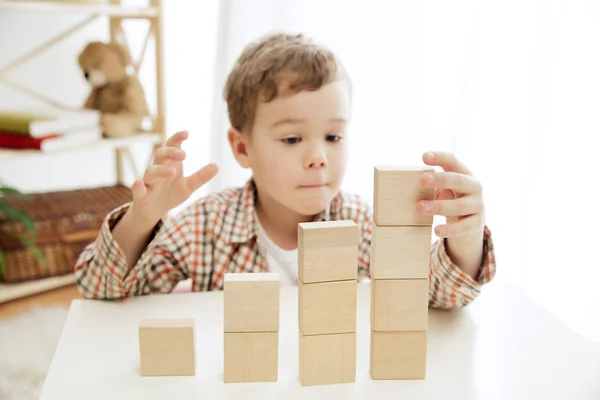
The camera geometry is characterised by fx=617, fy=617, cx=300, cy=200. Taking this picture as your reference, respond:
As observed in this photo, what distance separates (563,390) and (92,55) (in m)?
1.72

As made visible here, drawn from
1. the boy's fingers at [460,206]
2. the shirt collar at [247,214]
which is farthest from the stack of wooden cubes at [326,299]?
the shirt collar at [247,214]

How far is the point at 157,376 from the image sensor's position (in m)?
0.65

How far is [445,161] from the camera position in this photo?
715 mm

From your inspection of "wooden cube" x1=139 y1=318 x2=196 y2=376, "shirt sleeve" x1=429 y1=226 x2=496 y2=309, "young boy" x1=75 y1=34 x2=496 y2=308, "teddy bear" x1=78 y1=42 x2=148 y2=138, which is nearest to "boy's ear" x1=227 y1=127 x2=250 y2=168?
"young boy" x1=75 y1=34 x2=496 y2=308

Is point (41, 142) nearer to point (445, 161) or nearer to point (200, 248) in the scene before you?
point (200, 248)

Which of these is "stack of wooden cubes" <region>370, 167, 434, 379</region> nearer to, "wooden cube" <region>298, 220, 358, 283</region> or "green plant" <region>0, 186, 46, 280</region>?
"wooden cube" <region>298, 220, 358, 283</region>

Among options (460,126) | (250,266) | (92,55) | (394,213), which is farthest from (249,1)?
(394,213)

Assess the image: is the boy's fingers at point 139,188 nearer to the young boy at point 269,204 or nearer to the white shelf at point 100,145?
the young boy at point 269,204

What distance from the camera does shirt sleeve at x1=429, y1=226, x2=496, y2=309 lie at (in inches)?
32.2

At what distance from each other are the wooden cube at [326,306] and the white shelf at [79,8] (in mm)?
1433

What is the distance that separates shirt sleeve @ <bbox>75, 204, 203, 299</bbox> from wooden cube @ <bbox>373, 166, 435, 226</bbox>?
0.44 m

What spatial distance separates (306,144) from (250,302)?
0.42 metres

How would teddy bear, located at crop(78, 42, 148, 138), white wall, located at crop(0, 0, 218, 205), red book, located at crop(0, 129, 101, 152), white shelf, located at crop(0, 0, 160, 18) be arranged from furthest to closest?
white wall, located at crop(0, 0, 218, 205)
teddy bear, located at crop(78, 42, 148, 138)
red book, located at crop(0, 129, 101, 152)
white shelf, located at crop(0, 0, 160, 18)

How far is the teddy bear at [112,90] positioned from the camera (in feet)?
6.36
